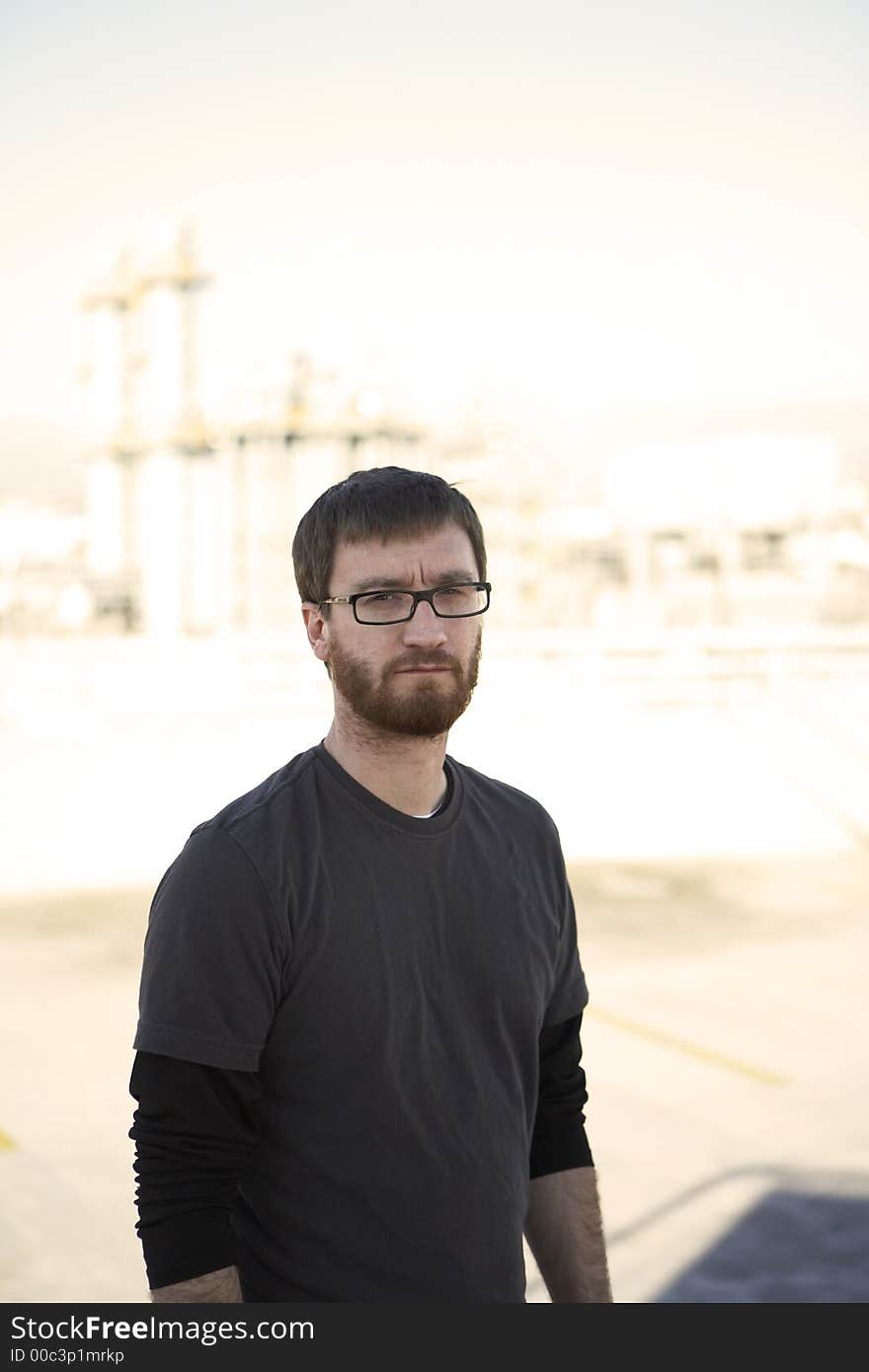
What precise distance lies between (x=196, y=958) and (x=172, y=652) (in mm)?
25565

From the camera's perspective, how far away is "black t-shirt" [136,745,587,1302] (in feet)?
6.68

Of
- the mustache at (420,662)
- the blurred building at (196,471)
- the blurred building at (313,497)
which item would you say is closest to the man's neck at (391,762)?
the mustache at (420,662)

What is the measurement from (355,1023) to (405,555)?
725 millimetres

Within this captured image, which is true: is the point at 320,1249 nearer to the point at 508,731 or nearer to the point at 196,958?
the point at 196,958

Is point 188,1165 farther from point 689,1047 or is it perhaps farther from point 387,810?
point 689,1047

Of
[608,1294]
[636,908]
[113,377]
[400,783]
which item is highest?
[113,377]

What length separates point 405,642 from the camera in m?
2.18

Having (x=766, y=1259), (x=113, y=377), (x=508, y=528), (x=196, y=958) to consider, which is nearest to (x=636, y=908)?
(x=766, y=1259)

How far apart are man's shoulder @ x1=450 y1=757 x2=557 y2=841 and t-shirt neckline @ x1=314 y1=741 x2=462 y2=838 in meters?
0.12

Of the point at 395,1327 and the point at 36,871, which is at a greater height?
the point at 395,1327

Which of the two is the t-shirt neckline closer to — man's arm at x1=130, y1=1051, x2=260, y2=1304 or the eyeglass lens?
the eyeglass lens

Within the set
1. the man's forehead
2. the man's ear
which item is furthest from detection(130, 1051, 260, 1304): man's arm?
the man's forehead

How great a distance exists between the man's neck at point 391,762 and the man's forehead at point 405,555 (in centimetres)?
25

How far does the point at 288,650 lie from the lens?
2772cm
